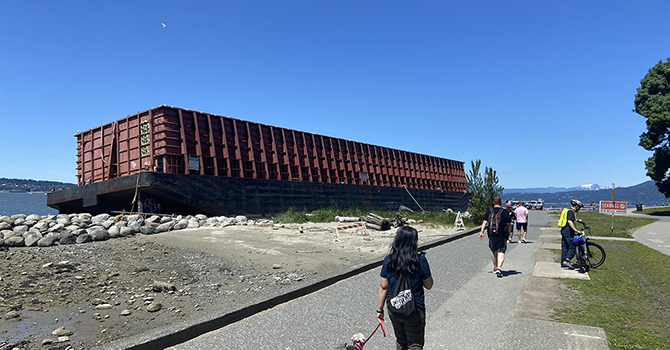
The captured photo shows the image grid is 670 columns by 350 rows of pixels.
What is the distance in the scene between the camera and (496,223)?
8812 millimetres

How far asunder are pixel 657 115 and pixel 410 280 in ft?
155

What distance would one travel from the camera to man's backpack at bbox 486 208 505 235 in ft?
28.8

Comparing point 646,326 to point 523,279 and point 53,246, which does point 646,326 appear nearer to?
point 523,279

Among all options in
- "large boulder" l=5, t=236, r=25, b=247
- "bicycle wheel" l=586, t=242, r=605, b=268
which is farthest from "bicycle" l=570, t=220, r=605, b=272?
"large boulder" l=5, t=236, r=25, b=247

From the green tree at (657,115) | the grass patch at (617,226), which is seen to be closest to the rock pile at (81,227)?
the grass patch at (617,226)

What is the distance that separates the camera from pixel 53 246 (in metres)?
13.5

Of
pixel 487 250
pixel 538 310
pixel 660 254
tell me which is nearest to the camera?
pixel 538 310

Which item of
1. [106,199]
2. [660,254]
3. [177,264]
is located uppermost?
[106,199]

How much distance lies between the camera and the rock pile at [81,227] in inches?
544

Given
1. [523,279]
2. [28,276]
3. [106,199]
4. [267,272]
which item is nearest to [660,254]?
[523,279]

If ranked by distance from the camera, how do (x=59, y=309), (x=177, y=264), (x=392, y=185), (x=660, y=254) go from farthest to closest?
(x=392, y=185) → (x=660, y=254) → (x=177, y=264) → (x=59, y=309)

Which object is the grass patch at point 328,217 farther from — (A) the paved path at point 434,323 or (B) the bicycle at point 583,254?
(A) the paved path at point 434,323

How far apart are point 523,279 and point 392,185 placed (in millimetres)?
29849

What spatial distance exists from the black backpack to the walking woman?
2 cm
